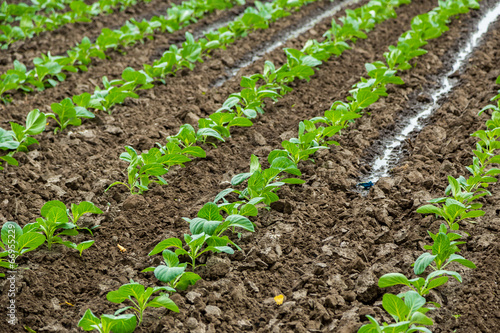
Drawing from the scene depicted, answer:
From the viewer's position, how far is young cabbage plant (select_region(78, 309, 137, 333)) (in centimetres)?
219

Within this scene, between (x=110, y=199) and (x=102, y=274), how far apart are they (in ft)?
2.50

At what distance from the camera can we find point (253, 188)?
3117 millimetres

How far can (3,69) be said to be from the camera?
5.72 meters

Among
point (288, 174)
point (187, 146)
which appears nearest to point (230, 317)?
point (288, 174)

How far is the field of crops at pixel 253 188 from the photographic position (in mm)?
2455

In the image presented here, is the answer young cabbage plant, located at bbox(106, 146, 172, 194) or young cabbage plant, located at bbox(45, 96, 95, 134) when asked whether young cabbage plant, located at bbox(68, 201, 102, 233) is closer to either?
young cabbage plant, located at bbox(106, 146, 172, 194)

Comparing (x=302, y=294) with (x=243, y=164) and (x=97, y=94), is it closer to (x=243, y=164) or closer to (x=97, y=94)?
(x=243, y=164)

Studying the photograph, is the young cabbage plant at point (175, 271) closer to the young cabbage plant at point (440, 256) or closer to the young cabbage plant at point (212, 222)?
the young cabbage plant at point (212, 222)

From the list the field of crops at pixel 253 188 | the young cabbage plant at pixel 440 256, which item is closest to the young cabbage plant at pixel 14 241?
the field of crops at pixel 253 188

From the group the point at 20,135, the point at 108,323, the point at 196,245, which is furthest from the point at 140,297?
the point at 20,135

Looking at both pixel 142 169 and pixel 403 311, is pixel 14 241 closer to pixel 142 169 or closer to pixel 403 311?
pixel 142 169

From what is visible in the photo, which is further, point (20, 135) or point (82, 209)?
point (20, 135)

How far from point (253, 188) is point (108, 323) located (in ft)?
4.23

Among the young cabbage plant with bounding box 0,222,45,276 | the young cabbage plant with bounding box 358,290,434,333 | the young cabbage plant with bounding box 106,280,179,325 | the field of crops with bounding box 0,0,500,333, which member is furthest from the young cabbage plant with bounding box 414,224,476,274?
the young cabbage plant with bounding box 0,222,45,276
